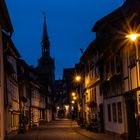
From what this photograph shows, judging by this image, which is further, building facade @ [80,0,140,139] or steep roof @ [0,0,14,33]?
building facade @ [80,0,140,139]

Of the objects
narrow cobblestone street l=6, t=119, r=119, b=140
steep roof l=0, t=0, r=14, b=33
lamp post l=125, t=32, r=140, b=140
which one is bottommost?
narrow cobblestone street l=6, t=119, r=119, b=140

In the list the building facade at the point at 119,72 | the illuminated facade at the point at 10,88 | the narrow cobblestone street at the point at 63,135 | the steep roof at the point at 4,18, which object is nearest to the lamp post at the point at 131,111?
the building facade at the point at 119,72

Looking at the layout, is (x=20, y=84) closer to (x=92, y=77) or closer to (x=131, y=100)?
(x=92, y=77)

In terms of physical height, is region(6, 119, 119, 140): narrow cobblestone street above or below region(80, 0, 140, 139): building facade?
below

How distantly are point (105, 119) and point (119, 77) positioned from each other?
30.0ft

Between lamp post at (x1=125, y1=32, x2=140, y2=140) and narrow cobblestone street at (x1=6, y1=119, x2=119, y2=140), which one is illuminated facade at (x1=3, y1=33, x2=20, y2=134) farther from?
lamp post at (x1=125, y1=32, x2=140, y2=140)

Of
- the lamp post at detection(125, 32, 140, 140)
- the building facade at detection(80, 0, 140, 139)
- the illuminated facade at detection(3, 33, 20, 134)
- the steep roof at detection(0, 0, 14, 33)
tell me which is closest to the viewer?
the steep roof at detection(0, 0, 14, 33)

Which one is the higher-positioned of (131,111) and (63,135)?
(131,111)

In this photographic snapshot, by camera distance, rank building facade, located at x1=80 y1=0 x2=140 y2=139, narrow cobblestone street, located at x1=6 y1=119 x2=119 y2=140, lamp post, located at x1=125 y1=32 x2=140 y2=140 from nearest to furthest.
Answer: building facade, located at x1=80 y1=0 x2=140 y2=139
lamp post, located at x1=125 y1=32 x2=140 y2=140
narrow cobblestone street, located at x1=6 y1=119 x2=119 y2=140

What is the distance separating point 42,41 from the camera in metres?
157

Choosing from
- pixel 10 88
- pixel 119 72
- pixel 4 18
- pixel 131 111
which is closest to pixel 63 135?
pixel 10 88

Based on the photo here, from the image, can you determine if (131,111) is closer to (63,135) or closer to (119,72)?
(119,72)

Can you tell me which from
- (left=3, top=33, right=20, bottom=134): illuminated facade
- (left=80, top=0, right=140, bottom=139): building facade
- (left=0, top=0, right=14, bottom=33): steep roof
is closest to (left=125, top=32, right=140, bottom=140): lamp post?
(left=80, top=0, right=140, bottom=139): building facade

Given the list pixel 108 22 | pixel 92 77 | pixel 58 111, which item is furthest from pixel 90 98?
pixel 58 111
